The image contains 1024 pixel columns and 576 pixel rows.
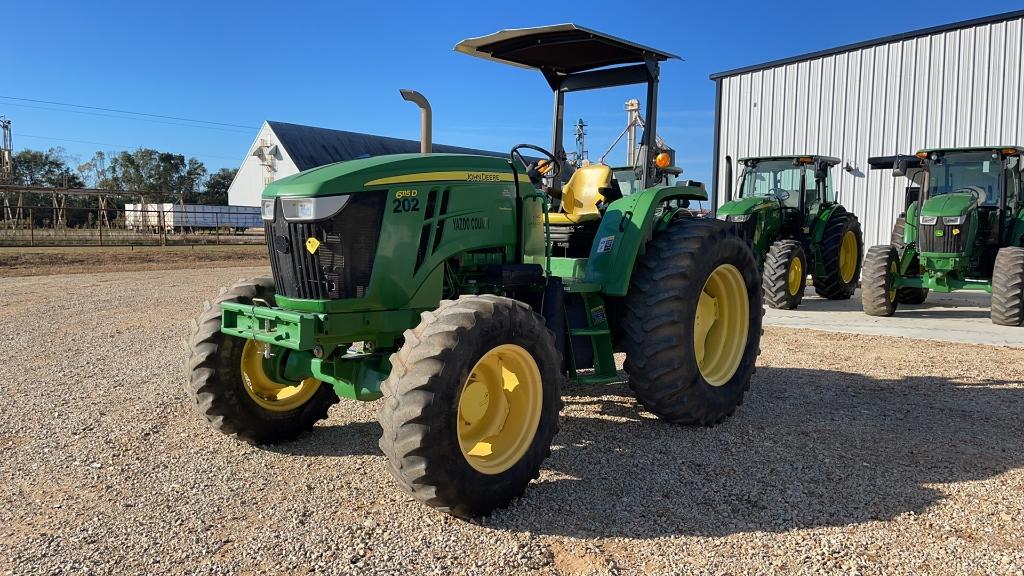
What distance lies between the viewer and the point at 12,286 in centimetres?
1331

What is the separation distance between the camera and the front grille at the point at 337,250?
12.0 feet

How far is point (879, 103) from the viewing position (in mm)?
16000

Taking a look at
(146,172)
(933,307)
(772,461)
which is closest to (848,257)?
(933,307)

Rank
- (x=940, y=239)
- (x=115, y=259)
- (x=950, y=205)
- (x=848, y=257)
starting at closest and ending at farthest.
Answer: (x=940, y=239), (x=950, y=205), (x=848, y=257), (x=115, y=259)

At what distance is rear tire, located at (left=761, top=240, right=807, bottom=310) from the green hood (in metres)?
1.81

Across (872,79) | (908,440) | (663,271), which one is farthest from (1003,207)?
(663,271)

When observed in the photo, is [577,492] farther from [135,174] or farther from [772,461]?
[135,174]

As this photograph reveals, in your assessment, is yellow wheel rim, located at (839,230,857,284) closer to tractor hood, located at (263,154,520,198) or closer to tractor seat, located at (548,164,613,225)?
tractor seat, located at (548,164,613,225)

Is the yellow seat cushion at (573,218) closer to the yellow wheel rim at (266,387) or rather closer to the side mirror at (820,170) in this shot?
the yellow wheel rim at (266,387)

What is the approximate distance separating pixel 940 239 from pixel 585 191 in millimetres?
7238

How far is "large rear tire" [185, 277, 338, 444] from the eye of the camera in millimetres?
4164

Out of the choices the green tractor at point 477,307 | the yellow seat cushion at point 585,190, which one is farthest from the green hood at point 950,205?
the yellow seat cushion at point 585,190

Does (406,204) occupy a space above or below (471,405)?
above

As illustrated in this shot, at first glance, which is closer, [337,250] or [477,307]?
[477,307]
